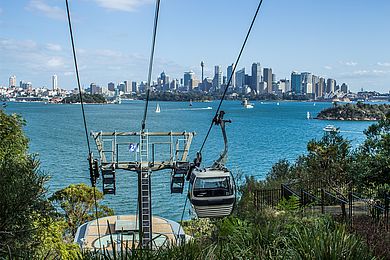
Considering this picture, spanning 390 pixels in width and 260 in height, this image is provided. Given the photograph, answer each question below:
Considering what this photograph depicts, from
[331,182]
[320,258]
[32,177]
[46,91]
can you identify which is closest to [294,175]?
[331,182]

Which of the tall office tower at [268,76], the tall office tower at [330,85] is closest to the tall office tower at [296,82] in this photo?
the tall office tower at [330,85]

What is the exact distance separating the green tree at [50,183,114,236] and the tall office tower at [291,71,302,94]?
→ 135m

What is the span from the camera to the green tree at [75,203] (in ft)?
65.3

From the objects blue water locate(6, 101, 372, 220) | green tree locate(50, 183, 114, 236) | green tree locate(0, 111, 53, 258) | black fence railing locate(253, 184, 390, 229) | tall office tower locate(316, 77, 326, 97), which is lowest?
blue water locate(6, 101, 372, 220)

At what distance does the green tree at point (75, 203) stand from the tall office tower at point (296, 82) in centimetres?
13542

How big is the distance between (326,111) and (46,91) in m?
107

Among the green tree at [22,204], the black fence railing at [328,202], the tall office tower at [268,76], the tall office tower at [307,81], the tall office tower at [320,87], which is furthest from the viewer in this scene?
the tall office tower at [320,87]

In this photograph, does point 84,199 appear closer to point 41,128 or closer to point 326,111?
point 41,128

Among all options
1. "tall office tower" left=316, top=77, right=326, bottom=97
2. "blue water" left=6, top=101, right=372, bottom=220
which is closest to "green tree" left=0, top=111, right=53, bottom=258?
"blue water" left=6, top=101, right=372, bottom=220

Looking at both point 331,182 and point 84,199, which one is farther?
point 84,199

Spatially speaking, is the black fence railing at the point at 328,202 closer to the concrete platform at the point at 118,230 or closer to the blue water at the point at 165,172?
the concrete platform at the point at 118,230

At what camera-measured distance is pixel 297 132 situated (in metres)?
84.5

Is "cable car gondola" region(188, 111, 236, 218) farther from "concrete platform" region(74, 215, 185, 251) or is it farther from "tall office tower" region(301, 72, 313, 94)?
"tall office tower" region(301, 72, 313, 94)

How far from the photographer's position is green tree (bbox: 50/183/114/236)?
65.3 feet
